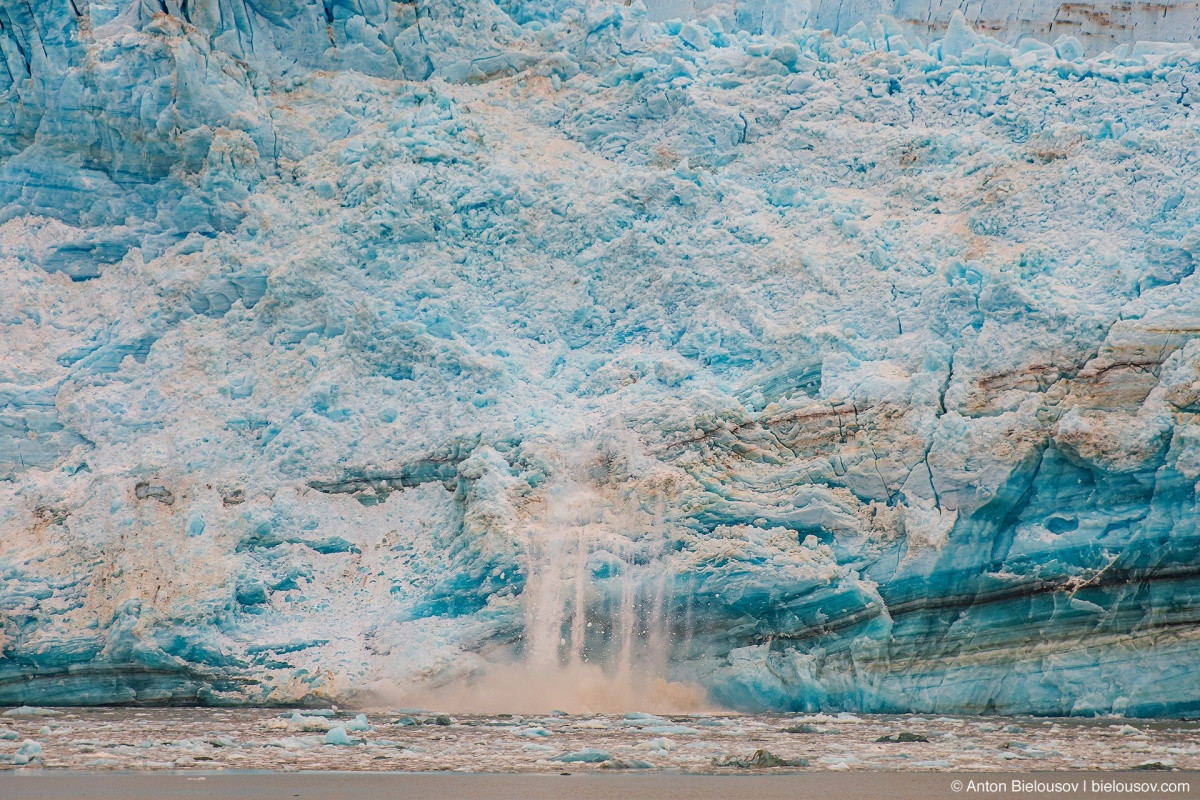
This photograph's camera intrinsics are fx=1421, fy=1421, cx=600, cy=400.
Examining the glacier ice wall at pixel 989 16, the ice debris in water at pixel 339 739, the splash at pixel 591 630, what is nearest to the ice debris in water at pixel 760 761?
the ice debris in water at pixel 339 739

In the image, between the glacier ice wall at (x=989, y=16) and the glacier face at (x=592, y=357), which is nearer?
the glacier face at (x=592, y=357)

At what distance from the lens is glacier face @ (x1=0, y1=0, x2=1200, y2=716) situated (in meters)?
11.3

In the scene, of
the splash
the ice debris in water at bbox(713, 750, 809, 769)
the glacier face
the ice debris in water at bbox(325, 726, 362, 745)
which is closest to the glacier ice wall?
the glacier face

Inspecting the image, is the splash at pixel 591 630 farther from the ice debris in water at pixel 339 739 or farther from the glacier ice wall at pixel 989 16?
the glacier ice wall at pixel 989 16

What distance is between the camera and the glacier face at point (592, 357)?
11.3 m

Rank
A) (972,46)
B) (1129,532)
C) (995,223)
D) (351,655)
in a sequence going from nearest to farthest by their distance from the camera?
(1129,532), (351,655), (995,223), (972,46)

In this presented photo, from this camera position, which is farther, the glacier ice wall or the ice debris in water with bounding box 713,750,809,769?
the glacier ice wall

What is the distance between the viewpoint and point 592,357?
13.3m

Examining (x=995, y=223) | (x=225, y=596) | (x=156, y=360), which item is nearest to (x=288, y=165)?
(x=156, y=360)

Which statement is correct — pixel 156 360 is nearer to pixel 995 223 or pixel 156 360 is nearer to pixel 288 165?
pixel 288 165

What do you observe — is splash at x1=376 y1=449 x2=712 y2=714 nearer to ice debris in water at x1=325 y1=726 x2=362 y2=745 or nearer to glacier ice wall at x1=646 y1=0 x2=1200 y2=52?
ice debris in water at x1=325 y1=726 x2=362 y2=745

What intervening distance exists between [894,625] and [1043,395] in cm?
221

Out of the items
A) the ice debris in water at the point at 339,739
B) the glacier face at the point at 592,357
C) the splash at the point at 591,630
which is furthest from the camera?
the splash at the point at 591,630

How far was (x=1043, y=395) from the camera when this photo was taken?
11461 mm
